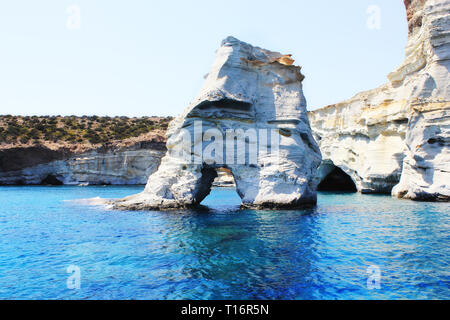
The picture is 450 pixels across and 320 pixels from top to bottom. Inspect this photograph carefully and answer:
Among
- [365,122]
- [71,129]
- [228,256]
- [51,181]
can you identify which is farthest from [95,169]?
[228,256]

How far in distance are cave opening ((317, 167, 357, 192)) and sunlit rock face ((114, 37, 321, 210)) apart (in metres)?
29.3

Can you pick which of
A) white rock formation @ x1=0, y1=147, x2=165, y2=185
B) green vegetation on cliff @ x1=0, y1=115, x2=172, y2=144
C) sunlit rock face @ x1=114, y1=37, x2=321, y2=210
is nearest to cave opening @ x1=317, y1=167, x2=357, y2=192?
sunlit rock face @ x1=114, y1=37, x2=321, y2=210

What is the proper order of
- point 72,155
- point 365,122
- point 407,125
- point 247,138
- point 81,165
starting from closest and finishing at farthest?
point 247,138 → point 407,125 → point 365,122 → point 72,155 → point 81,165

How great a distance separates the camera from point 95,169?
6141cm

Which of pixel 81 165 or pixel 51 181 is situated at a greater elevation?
pixel 81 165

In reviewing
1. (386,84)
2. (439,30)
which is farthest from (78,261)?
(386,84)

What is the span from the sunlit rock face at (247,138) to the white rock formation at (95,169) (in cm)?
3907

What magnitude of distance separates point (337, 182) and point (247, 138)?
3484 cm

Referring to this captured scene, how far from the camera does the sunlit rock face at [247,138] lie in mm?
23000

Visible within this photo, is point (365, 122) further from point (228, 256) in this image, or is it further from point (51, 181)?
point (51, 181)

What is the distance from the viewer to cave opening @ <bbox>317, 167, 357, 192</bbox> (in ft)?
173

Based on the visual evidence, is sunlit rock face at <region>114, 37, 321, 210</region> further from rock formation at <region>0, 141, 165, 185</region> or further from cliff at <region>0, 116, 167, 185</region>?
cliff at <region>0, 116, 167, 185</region>
